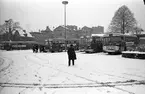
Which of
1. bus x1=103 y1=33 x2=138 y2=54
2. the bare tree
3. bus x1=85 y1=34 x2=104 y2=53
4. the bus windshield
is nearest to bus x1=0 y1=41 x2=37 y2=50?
bus x1=85 y1=34 x2=104 y2=53

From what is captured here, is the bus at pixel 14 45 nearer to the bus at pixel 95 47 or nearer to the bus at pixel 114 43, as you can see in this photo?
the bus at pixel 95 47

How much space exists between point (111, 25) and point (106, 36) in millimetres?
15931

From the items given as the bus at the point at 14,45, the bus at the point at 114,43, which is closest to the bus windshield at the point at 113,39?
the bus at the point at 114,43

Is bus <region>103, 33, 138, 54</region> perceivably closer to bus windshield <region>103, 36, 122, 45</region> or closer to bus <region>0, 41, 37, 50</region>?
bus windshield <region>103, 36, 122, 45</region>

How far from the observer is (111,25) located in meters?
38.3

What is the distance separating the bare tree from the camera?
119ft

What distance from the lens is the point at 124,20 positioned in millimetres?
36250

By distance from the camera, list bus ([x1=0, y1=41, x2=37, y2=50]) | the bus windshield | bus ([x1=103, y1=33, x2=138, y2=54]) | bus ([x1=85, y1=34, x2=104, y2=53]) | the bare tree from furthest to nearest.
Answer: bus ([x1=0, y1=41, x2=37, y2=50])
the bare tree
bus ([x1=85, y1=34, x2=104, y2=53])
the bus windshield
bus ([x1=103, y1=33, x2=138, y2=54])

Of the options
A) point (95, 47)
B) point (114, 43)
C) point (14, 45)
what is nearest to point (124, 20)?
point (95, 47)

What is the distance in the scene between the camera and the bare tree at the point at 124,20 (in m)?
36.2

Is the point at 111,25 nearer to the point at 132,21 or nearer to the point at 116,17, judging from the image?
the point at 116,17

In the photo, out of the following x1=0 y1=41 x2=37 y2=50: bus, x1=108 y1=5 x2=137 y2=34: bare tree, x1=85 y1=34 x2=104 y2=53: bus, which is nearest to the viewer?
x1=85 y1=34 x2=104 y2=53: bus

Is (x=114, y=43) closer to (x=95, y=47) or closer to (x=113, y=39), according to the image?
(x=113, y=39)

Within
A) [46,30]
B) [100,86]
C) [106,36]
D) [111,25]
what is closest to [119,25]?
[111,25]
